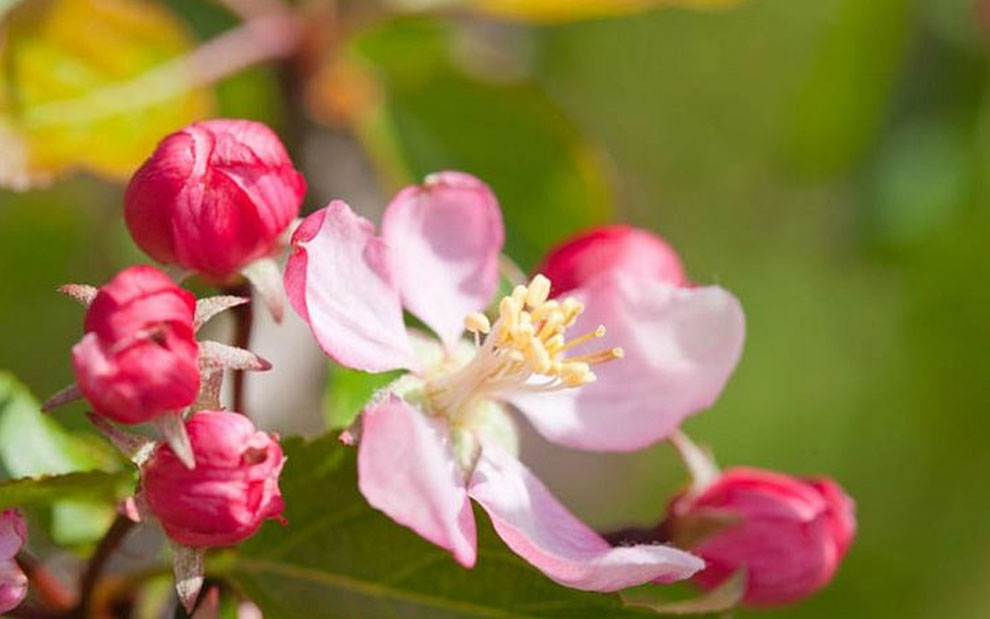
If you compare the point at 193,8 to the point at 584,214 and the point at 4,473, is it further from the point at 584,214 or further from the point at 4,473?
the point at 4,473

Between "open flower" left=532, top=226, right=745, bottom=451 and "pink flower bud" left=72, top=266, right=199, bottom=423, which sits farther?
"open flower" left=532, top=226, right=745, bottom=451

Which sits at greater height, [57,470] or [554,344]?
[554,344]

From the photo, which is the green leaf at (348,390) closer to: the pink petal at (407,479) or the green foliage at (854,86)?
the pink petal at (407,479)

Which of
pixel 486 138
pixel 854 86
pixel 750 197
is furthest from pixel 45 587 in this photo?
pixel 750 197

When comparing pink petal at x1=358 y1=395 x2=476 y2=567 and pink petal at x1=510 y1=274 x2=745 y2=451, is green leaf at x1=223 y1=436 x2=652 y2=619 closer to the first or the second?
pink petal at x1=358 y1=395 x2=476 y2=567

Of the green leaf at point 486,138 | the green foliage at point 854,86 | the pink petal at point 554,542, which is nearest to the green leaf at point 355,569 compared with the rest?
the pink petal at point 554,542

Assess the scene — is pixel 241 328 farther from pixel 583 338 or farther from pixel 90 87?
pixel 90 87

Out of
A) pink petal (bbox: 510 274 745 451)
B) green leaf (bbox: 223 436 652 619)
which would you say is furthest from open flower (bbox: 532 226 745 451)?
green leaf (bbox: 223 436 652 619)
